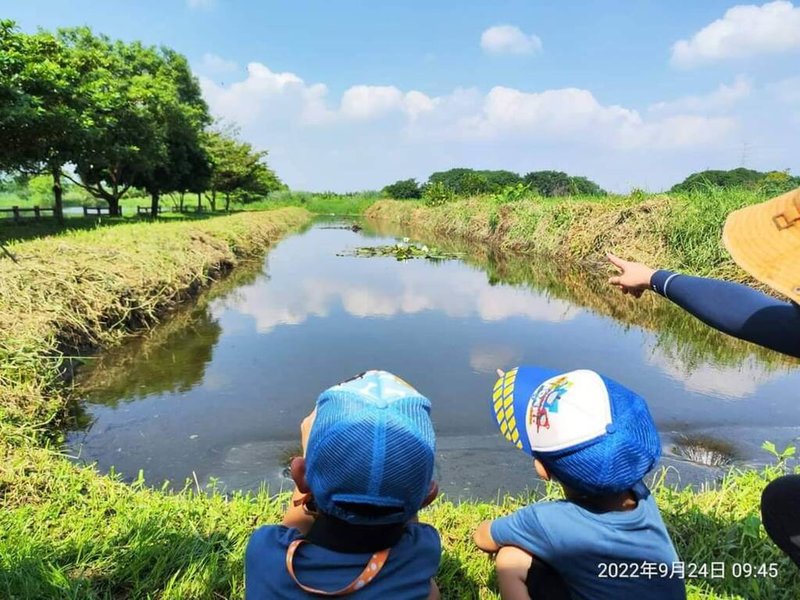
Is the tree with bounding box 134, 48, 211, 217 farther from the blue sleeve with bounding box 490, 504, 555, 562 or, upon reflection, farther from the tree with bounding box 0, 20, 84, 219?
the blue sleeve with bounding box 490, 504, 555, 562

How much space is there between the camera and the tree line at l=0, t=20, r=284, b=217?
461 inches

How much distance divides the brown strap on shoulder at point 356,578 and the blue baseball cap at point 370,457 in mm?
89

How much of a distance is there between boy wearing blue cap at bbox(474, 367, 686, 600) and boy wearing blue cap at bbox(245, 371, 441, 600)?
13.6 inches

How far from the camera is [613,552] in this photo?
4.02 feet

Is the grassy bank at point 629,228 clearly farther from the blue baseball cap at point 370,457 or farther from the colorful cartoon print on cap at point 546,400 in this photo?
the blue baseball cap at point 370,457

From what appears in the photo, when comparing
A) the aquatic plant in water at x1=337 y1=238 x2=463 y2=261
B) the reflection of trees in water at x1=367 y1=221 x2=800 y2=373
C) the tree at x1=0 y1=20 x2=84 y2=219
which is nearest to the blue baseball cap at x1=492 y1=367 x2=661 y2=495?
the reflection of trees in water at x1=367 y1=221 x2=800 y2=373

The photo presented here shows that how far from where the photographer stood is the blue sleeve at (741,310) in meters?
1.22

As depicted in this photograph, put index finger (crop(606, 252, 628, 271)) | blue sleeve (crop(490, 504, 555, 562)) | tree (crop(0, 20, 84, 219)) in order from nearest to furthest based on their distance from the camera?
1. blue sleeve (crop(490, 504, 555, 562))
2. index finger (crop(606, 252, 628, 271))
3. tree (crop(0, 20, 84, 219))

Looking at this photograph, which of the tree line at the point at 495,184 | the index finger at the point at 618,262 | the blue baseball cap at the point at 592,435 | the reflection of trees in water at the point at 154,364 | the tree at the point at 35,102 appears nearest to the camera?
the blue baseball cap at the point at 592,435

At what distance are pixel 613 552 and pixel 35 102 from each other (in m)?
14.4

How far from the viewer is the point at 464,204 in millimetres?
23844

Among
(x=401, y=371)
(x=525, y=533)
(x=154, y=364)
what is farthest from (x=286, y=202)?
(x=525, y=533)

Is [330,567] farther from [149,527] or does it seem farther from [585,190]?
[585,190]

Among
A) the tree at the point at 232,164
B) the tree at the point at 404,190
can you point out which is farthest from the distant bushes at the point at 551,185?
the tree at the point at 232,164
